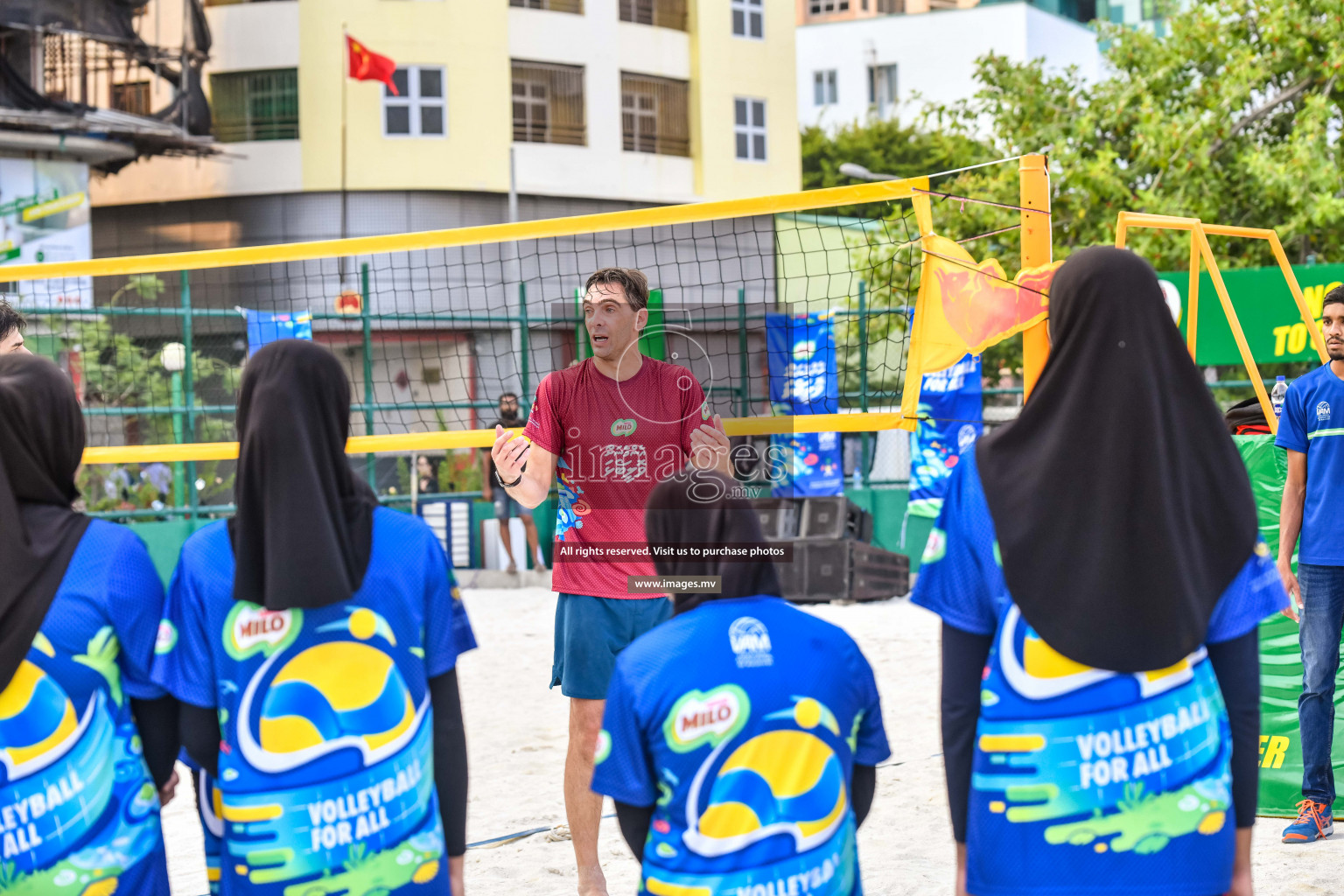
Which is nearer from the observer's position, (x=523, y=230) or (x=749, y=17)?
(x=523, y=230)

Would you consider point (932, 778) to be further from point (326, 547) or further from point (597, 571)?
point (326, 547)

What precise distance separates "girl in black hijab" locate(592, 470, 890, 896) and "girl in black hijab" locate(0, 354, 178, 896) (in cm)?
85

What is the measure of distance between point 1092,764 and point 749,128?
25.2m

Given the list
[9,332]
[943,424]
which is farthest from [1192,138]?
[9,332]

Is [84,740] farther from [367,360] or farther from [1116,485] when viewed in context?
[367,360]

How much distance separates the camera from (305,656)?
2.28m

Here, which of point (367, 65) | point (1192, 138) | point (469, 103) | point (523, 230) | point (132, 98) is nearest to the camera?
point (523, 230)

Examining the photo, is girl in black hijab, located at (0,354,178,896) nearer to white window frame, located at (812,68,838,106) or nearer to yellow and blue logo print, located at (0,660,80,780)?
yellow and blue logo print, located at (0,660,80,780)

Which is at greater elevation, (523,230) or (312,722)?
(523,230)

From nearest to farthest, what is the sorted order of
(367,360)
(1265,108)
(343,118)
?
(367,360), (1265,108), (343,118)

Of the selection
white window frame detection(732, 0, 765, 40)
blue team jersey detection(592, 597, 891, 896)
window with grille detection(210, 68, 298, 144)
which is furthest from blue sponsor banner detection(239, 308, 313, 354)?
white window frame detection(732, 0, 765, 40)

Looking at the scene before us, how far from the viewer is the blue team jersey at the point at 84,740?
2.28 metres

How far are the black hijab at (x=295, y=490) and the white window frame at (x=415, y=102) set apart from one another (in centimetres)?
2239

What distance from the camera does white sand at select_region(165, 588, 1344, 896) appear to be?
4309 mm
